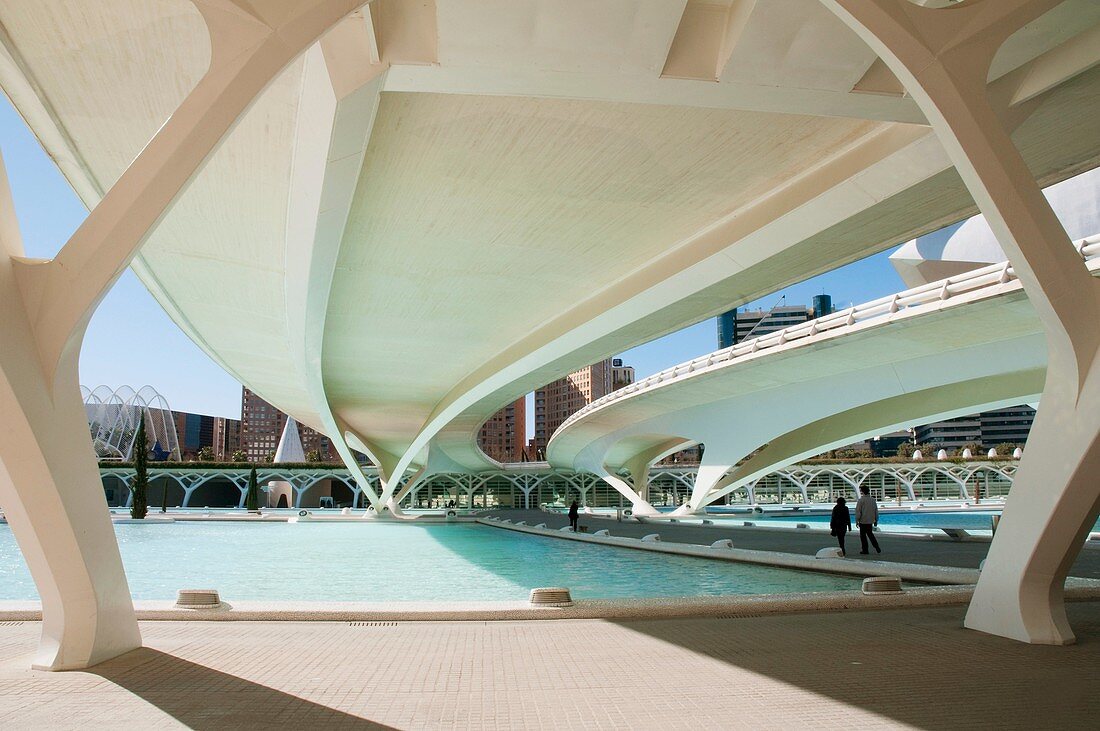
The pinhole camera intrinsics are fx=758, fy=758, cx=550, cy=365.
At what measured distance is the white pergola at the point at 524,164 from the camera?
13.8 feet

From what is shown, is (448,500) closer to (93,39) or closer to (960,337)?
(960,337)

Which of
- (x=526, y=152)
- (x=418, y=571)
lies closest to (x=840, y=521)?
(x=418, y=571)

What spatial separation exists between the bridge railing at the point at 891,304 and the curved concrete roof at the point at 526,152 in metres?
3.99

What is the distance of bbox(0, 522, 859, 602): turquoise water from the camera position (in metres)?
10.2

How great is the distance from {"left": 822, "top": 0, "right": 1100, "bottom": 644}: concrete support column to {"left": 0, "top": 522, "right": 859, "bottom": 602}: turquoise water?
166 inches

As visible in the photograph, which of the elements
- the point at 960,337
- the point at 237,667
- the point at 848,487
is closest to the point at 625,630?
the point at 237,667

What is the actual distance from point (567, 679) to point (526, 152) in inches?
214

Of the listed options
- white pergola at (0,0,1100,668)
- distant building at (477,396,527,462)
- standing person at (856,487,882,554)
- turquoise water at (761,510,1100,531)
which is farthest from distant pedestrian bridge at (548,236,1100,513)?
distant building at (477,396,527,462)

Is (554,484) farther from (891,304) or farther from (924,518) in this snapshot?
(891,304)

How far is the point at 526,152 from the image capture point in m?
7.94

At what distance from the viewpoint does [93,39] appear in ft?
19.2

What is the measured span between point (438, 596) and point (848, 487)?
5993 centimetres

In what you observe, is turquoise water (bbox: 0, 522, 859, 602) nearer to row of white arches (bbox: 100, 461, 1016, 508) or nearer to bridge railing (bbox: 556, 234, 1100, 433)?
bridge railing (bbox: 556, 234, 1100, 433)

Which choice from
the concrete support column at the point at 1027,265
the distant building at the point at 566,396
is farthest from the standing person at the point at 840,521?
the distant building at the point at 566,396
